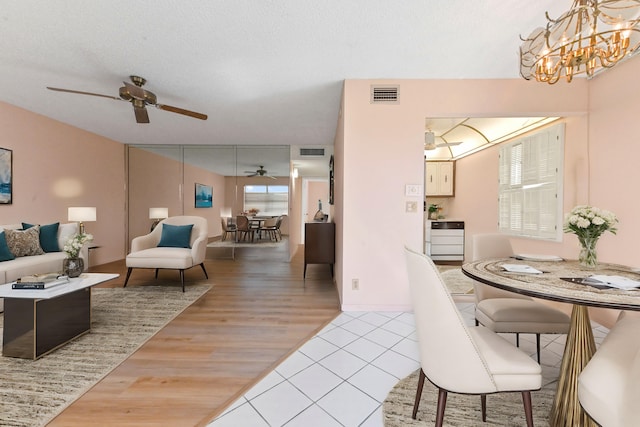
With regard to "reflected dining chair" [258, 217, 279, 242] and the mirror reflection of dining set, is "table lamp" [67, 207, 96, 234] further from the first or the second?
"reflected dining chair" [258, 217, 279, 242]

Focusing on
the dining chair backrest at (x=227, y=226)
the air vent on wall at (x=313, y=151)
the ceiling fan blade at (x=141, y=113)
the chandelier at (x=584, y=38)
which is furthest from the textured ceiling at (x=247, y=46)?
the dining chair backrest at (x=227, y=226)

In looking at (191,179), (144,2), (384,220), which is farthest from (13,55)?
(384,220)

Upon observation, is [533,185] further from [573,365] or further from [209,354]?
[209,354]

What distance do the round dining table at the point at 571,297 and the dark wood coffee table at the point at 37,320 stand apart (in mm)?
2963

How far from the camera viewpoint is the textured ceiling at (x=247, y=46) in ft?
6.29

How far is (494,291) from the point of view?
2.10 meters

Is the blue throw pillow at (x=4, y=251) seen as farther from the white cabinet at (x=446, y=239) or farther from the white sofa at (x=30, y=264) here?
the white cabinet at (x=446, y=239)

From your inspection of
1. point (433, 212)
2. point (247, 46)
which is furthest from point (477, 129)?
point (247, 46)

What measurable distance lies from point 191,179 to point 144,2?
4.40 metres

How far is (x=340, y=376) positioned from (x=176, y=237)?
3.25m

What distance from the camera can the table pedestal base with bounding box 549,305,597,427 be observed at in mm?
1276

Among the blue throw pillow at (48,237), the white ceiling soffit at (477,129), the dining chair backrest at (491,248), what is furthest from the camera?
the white ceiling soffit at (477,129)

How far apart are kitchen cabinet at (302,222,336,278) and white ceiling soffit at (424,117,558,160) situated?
212cm

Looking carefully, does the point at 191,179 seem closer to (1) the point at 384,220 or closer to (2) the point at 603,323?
(1) the point at 384,220
